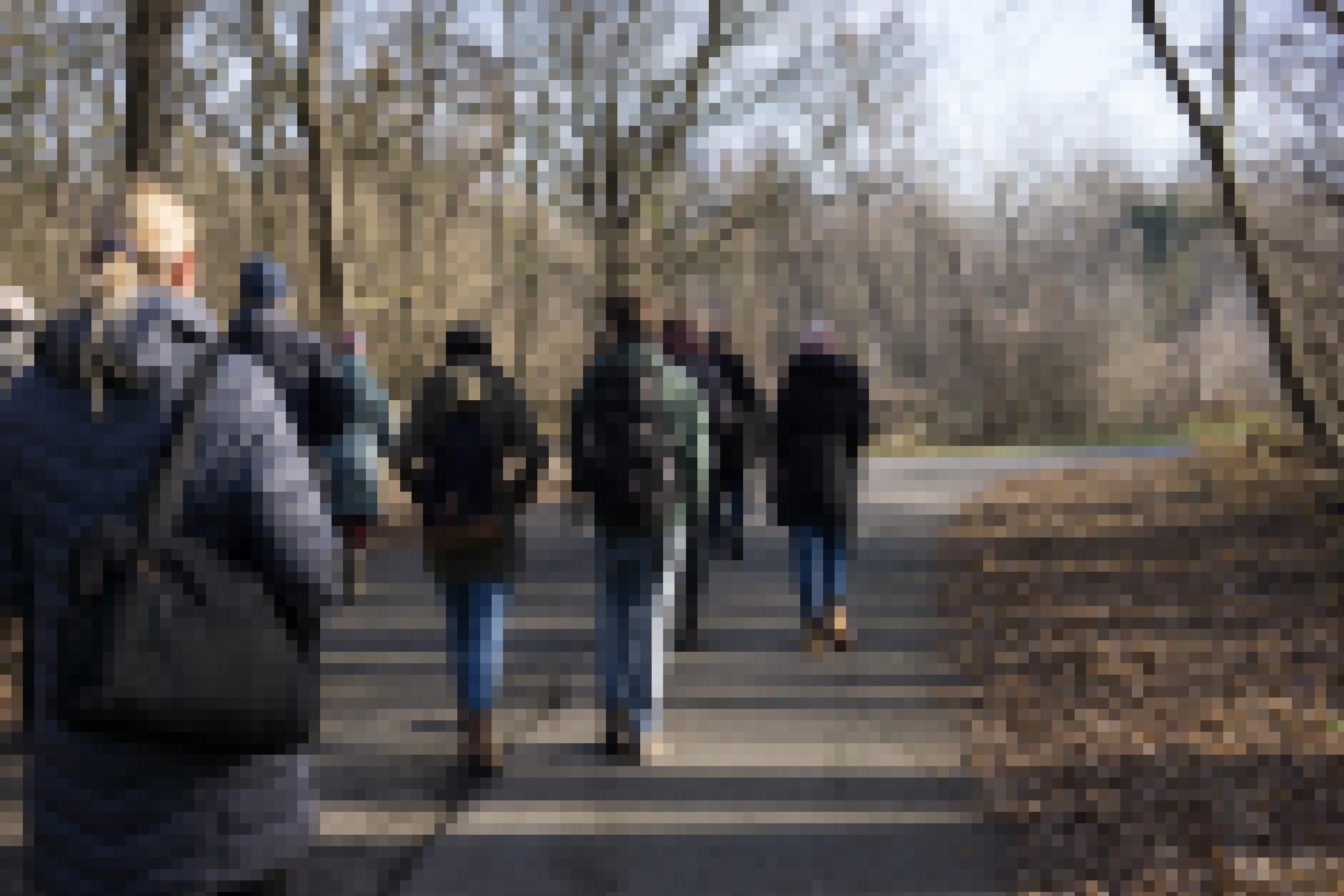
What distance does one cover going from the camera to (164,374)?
3.09 metres

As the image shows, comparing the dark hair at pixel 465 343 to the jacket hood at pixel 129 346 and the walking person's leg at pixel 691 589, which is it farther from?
the jacket hood at pixel 129 346

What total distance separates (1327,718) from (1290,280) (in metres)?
4.78

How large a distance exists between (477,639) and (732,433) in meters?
5.35

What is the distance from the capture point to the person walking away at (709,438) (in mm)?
11000

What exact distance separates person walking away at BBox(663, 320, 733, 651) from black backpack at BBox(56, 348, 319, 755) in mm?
7195

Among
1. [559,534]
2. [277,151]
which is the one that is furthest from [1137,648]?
[277,151]

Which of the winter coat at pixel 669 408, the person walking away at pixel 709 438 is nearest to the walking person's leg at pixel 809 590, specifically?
the person walking away at pixel 709 438

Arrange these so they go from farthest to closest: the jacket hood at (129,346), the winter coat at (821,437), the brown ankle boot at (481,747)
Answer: the winter coat at (821,437) → the brown ankle boot at (481,747) → the jacket hood at (129,346)

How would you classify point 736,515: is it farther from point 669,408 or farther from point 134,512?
point 134,512

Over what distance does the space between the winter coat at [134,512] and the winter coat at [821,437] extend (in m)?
7.61

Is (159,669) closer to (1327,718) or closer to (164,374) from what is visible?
(164,374)

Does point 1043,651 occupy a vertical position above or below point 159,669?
below

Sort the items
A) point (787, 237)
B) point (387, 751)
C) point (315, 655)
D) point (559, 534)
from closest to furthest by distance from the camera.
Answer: point (315, 655) < point (387, 751) < point (559, 534) < point (787, 237)

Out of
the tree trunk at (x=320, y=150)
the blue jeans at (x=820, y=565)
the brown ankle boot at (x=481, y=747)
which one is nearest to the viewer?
the brown ankle boot at (x=481, y=747)
